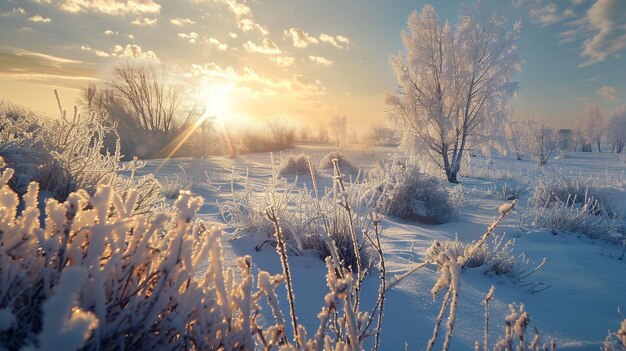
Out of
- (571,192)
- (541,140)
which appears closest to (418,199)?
(571,192)

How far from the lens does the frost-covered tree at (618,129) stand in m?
54.8

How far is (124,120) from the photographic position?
18.5 m

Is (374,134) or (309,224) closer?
(309,224)

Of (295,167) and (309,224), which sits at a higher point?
(309,224)

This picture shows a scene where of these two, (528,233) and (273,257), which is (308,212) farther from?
(528,233)

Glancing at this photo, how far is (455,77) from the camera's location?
14.2 metres

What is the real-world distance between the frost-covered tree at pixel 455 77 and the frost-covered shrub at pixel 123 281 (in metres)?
14.4

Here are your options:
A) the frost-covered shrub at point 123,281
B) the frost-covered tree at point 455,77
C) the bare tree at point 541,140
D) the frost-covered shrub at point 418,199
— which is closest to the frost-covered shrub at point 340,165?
the frost-covered tree at point 455,77

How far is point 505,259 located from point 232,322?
10.9 feet

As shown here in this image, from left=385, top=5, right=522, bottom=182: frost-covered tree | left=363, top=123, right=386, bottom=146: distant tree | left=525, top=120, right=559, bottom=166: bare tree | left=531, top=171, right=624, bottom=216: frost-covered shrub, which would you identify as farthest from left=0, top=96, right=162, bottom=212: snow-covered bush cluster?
left=363, top=123, right=386, bottom=146: distant tree

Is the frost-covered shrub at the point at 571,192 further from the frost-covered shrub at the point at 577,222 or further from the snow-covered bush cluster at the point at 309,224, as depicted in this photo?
the snow-covered bush cluster at the point at 309,224

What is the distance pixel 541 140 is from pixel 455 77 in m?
24.9

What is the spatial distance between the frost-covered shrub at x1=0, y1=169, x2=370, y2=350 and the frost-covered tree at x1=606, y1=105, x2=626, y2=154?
7261cm

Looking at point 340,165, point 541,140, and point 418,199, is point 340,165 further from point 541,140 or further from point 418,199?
point 541,140
